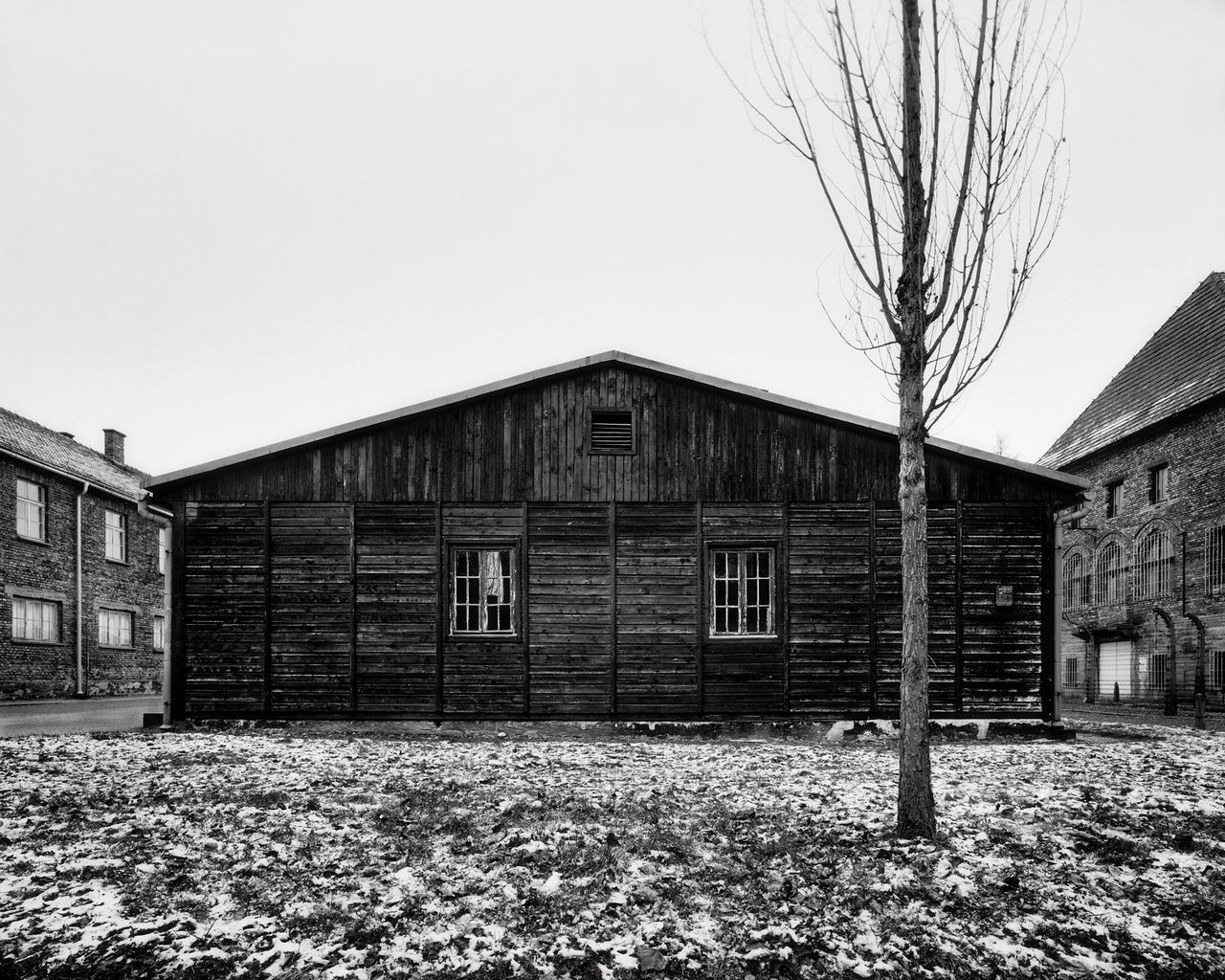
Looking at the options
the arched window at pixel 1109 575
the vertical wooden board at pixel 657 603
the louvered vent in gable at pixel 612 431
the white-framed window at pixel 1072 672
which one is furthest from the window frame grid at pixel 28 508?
the white-framed window at pixel 1072 672

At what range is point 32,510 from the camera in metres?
23.3

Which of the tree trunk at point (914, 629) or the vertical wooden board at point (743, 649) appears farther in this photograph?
the vertical wooden board at point (743, 649)

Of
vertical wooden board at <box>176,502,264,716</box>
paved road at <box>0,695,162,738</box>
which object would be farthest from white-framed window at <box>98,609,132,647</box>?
vertical wooden board at <box>176,502,264,716</box>

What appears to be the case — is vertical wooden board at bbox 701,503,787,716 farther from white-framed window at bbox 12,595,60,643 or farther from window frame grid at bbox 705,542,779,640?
white-framed window at bbox 12,595,60,643

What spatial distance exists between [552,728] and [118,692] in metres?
20.5

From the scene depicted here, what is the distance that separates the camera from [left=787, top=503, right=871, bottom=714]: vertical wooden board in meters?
12.3

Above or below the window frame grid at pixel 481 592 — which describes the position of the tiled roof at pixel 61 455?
above

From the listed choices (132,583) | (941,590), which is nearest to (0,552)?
(132,583)

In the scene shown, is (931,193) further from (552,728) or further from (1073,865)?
(552,728)

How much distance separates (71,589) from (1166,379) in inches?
1186

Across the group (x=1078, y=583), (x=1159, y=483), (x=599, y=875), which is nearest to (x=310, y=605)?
(x=599, y=875)

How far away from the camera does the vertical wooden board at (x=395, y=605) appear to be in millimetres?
12344

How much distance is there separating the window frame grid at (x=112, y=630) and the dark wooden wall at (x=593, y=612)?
16.5 m

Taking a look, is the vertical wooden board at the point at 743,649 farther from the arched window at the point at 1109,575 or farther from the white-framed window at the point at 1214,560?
the arched window at the point at 1109,575
